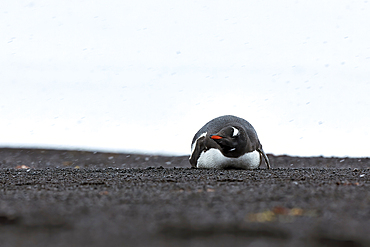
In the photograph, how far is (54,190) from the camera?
152 inches

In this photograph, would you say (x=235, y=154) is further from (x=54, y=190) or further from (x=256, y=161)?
(x=54, y=190)

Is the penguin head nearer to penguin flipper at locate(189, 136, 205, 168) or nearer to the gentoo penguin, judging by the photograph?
the gentoo penguin

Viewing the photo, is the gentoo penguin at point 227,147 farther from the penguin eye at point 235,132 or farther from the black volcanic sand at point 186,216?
the black volcanic sand at point 186,216

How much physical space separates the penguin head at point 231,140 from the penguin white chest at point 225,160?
8cm

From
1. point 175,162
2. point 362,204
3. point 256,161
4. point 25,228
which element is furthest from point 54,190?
point 175,162

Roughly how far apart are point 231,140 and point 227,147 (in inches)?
4.6

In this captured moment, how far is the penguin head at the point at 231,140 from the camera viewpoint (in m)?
6.20

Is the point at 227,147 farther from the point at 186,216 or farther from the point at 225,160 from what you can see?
the point at 186,216

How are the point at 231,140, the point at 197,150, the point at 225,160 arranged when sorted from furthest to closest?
the point at 197,150 < the point at 225,160 < the point at 231,140

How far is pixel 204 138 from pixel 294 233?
472 centimetres

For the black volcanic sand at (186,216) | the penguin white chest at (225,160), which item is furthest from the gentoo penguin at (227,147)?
the black volcanic sand at (186,216)

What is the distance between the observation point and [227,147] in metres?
6.24

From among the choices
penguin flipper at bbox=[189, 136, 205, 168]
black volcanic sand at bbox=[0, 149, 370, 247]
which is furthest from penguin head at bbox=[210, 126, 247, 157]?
black volcanic sand at bbox=[0, 149, 370, 247]

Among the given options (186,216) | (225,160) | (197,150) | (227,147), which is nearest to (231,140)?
(227,147)
